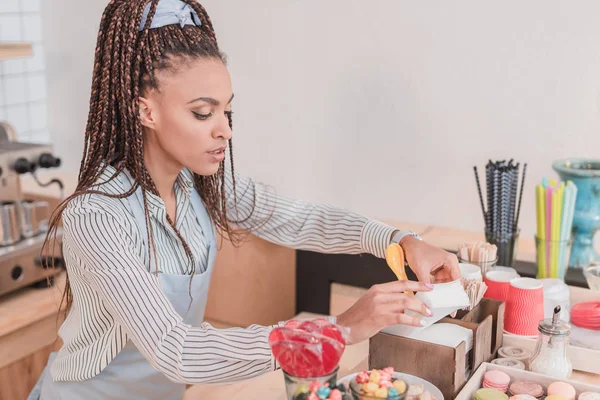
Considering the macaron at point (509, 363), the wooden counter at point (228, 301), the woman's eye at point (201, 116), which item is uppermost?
the woman's eye at point (201, 116)

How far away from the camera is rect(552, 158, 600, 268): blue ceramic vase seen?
171 cm

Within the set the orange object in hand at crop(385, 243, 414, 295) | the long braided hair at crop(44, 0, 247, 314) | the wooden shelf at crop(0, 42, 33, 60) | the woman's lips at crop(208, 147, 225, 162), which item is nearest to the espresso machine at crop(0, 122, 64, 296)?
the wooden shelf at crop(0, 42, 33, 60)

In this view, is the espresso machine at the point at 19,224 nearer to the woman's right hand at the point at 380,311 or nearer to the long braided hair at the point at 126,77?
the long braided hair at the point at 126,77

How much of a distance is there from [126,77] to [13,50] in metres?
1.11

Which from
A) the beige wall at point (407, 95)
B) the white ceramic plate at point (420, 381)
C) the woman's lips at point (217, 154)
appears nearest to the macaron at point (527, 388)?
the white ceramic plate at point (420, 381)

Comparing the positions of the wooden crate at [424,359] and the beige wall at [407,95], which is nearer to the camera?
the wooden crate at [424,359]

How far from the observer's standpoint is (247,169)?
254cm

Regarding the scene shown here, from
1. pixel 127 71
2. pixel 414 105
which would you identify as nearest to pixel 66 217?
pixel 127 71

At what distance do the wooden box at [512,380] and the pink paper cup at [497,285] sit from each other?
0.24 m

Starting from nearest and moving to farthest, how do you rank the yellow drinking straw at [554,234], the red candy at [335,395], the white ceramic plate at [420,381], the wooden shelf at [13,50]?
the red candy at [335,395] < the white ceramic plate at [420,381] < the yellow drinking straw at [554,234] < the wooden shelf at [13,50]

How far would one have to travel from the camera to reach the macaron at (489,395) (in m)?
1.11

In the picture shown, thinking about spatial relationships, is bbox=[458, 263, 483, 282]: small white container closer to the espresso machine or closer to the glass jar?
the glass jar

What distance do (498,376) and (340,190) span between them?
4.16ft

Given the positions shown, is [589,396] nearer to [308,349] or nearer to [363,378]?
[363,378]
